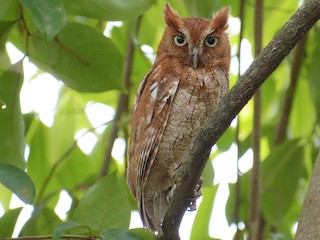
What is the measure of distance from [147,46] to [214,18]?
98 centimetres

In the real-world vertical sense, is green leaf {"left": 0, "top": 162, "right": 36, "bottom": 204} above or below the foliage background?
below

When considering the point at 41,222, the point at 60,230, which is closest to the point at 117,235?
the point at 60,230

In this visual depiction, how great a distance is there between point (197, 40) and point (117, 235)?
106 centimetres

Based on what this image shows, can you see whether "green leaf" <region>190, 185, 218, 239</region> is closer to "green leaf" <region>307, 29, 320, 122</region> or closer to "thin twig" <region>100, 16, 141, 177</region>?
"thin twig" <region>100, 16, 141, 177</region>

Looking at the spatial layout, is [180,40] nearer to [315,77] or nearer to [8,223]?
[315,77]

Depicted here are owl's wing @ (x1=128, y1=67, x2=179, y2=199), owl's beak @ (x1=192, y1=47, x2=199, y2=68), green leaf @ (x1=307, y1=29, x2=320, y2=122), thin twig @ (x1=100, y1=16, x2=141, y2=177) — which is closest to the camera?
owl's wing @ (x1=128, y1=67, x2=179, y2=199)

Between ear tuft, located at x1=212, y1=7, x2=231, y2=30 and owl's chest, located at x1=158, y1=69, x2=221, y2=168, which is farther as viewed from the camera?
ear tuft, located at x1=212, y1=7, x2=231, y2=30

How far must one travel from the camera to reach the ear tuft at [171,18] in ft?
10.5

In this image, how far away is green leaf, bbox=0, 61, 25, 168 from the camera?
288 cm

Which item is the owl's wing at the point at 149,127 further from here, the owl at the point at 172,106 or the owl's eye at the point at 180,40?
the owl's eye at the point at 180,40

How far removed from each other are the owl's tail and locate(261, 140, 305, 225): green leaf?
78cm

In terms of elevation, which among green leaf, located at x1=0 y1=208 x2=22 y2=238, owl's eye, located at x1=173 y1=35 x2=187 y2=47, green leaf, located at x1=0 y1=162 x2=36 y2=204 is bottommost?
green leaf, located at x1=0 y1=162 x2=36 y2=204

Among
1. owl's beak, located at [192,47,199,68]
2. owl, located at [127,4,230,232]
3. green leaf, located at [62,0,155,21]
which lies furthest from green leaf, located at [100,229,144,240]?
owl's beak, located at [192,47,199,68]

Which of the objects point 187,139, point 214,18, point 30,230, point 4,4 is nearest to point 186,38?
point 214,18
